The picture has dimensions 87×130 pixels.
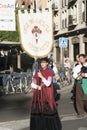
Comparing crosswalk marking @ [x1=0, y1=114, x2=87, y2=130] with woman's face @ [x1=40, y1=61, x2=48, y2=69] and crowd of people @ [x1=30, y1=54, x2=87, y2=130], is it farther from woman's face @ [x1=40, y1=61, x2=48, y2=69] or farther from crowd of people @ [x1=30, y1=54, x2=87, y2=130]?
woman's face @ [x1=40, y1=61, x2=48, y2=69]

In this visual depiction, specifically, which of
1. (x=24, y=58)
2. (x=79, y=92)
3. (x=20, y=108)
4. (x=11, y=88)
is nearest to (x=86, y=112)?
(x=79, y=92)

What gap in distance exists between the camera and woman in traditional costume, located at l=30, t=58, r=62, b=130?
353 inches

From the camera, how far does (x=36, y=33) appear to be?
28.5ft

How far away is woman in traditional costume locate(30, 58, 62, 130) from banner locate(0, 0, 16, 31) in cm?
254

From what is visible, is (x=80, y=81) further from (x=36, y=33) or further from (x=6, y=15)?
(x=36, y=33)

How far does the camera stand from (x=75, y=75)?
41.2ft

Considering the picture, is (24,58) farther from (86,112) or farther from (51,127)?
(51,127)

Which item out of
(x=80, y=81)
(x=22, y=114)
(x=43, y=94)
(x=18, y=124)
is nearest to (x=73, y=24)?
(x=22, y=114)

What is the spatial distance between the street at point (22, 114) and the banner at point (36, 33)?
2.31 metres

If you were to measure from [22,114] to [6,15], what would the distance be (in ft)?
10.4

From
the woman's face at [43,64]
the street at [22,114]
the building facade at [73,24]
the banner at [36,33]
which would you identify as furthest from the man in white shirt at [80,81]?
the building facade at [73,24]

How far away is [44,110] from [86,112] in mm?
4245

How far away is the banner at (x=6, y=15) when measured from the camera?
11.3 metres

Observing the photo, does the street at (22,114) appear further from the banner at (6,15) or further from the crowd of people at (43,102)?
the banner at (6,15)
